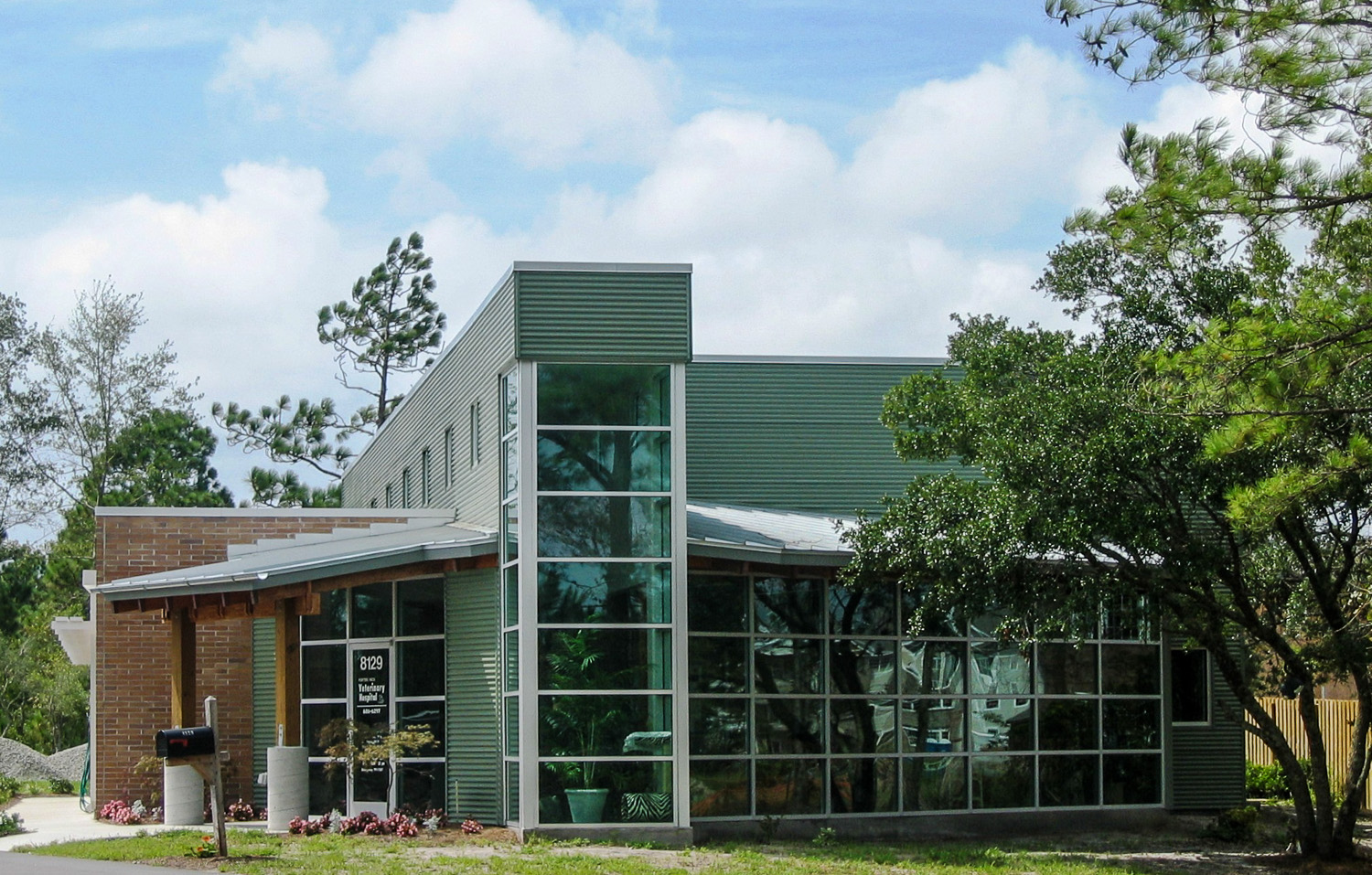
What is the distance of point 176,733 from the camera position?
15.2 meters

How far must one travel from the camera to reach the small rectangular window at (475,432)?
20047 mm

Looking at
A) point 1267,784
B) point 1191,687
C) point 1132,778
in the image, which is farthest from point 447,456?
point 1267,784

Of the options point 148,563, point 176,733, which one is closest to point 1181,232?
point 176,733

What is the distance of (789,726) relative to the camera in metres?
18.6

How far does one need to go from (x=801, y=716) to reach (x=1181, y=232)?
8452 mm

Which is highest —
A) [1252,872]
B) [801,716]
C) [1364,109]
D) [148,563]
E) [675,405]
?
[1364,109]

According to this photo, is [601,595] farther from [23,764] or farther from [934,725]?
[23,764]

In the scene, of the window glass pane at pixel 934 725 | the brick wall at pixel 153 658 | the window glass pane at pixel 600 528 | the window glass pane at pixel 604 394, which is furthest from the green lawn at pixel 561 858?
the window glass pane at pixel 604 394

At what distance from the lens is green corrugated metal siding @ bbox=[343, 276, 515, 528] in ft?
60.3

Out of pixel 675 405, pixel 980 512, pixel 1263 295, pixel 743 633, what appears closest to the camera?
pixel 1263 295

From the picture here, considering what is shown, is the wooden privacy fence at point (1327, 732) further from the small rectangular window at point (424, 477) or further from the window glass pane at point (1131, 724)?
the small rectangular window at point (424, 477)

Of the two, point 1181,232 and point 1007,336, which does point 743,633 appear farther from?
point 1181,232

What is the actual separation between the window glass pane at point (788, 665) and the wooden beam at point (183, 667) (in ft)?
22.9

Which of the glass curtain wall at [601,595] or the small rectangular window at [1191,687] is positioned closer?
the glass curtain wall at [601,595]
